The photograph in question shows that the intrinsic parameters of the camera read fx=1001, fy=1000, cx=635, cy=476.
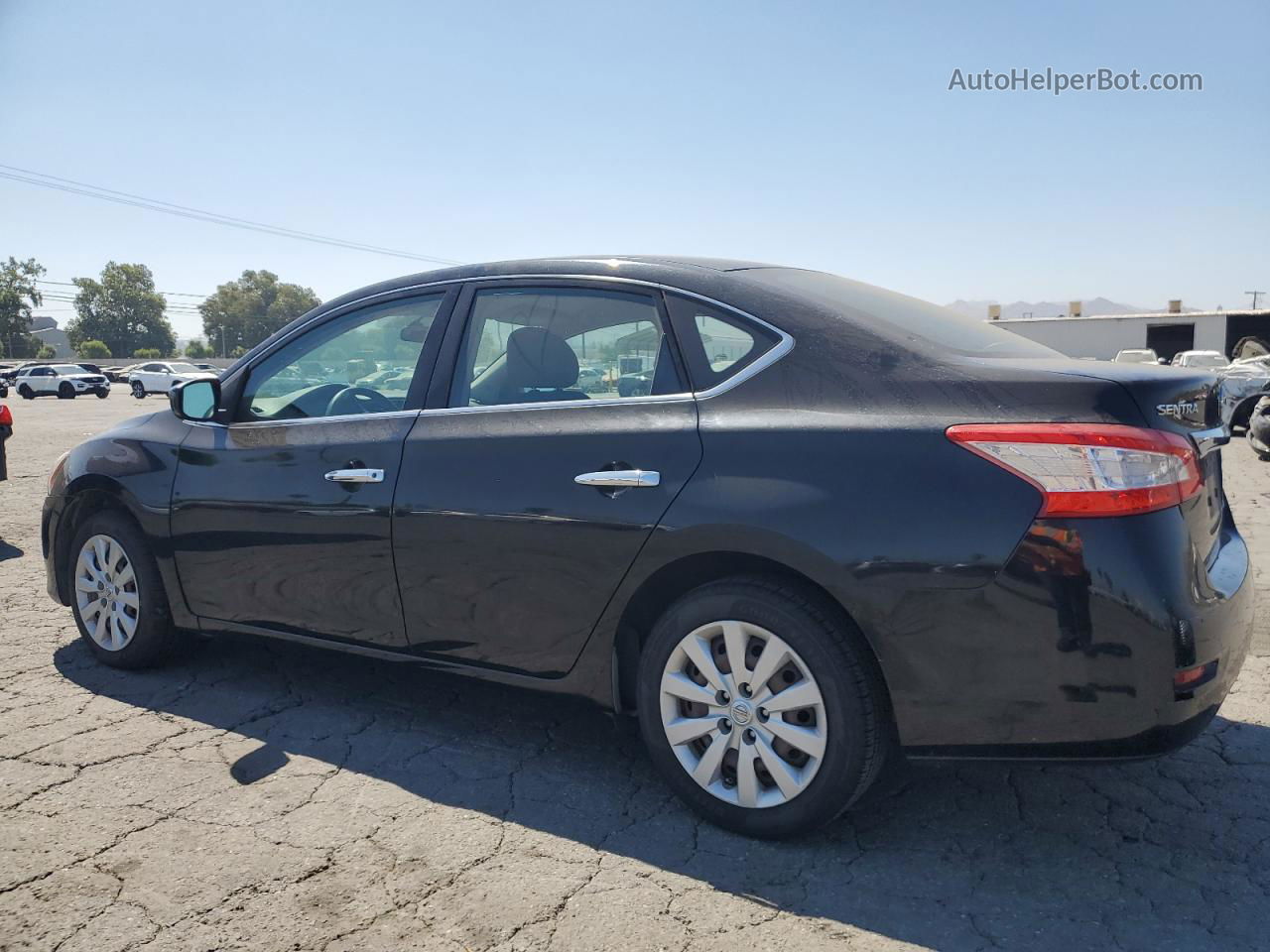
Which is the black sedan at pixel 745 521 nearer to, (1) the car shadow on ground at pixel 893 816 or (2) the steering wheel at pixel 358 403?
(2) the steering wheel at pixel 358 403

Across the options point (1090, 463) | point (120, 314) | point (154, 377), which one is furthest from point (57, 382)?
point (120, 314)

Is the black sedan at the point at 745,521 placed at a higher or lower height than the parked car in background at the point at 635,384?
lower

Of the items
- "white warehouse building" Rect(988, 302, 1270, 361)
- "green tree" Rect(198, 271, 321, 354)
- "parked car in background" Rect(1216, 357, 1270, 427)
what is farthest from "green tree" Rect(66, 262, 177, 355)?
"parked car in background" Rect(1216, 357, 1270, 427)

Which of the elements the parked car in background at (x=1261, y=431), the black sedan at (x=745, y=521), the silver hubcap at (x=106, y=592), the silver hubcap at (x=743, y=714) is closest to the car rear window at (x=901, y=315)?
the black sedan at (x=745, y=521)

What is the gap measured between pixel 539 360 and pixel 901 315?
1.18 m

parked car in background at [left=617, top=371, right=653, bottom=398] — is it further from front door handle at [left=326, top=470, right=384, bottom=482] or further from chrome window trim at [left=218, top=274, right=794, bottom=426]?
front door handle at [left=326, top=470, right=384, bottom=482]

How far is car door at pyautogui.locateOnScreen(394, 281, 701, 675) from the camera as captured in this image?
2951 millimetres

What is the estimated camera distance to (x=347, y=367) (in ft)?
12.5

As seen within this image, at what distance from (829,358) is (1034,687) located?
3.33ft

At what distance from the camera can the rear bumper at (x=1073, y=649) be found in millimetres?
2361

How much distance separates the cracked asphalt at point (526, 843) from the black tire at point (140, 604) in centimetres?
28

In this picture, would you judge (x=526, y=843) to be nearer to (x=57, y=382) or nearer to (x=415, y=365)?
(x=415, y=365)

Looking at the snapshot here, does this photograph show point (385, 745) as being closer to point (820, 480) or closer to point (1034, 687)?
point (820, 480)

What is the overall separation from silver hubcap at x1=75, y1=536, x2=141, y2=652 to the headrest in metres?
2.07
